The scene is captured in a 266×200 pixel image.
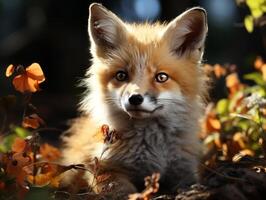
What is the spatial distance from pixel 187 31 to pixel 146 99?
0.79 metres

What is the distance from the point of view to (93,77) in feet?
15.8

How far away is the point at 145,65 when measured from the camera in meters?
4.36

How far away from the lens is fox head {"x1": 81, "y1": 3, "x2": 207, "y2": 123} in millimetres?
4273

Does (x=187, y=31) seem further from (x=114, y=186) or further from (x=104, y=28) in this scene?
(x=114, y=186)

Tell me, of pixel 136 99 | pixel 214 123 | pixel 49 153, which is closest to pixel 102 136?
pixel 136 99

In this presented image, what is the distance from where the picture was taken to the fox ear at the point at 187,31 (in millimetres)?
4543

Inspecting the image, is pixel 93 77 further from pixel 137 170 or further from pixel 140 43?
pixel 137 170

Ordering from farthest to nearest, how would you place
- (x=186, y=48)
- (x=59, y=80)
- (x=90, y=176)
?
(x=59, y=80) → (x=186, y=48) → (x=90, y=176)

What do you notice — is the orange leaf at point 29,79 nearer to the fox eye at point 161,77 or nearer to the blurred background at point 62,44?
the fox eye at point 161,77

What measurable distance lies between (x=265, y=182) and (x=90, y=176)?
1.47m

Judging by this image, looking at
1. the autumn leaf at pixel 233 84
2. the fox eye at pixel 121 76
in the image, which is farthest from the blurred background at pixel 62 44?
the fox eye at pixel 121 76

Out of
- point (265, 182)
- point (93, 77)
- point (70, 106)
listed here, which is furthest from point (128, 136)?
point (70, 106)

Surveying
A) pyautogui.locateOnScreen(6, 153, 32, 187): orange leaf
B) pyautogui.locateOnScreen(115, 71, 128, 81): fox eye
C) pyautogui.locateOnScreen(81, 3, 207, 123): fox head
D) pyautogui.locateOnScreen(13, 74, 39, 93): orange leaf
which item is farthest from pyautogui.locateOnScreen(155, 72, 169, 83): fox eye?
pyautogui.locateOnScreen(6, 153, 32, 187): orange leaf

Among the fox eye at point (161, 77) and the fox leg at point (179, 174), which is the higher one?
the fox eye at point (161, 77)
